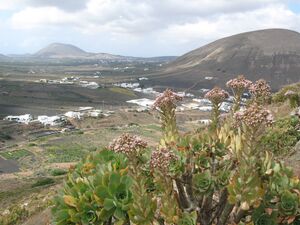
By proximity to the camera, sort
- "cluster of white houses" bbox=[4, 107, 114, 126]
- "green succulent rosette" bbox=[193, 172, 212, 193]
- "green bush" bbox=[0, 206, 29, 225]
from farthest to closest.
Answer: "cluster of white houses" bbox=[4, 107, 114, 126], "green bush" bbox=[0, 206, 29, 225], "green succulent rosette" bbox=[193, 172, 212, 193]

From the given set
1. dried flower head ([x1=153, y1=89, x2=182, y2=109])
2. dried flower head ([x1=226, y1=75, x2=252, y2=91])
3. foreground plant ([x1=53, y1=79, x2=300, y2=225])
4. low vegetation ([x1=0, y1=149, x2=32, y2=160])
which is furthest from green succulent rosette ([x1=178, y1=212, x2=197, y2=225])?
low vegetation ([x1=0, y1=149, x2=32, y2=160])

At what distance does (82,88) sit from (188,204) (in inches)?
6353

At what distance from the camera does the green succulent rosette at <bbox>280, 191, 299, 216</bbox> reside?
14.3 ft

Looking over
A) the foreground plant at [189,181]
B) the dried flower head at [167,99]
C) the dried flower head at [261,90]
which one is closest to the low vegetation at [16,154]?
the foreground plant at [189,181]

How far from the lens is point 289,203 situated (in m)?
4.36

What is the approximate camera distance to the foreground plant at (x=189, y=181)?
398 cm

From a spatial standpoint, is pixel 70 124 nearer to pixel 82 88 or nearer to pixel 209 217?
pixel 82 88

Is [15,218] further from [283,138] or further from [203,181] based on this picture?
[203,181]

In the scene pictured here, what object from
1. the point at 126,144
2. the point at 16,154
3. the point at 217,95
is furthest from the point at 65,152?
the point at 126,144

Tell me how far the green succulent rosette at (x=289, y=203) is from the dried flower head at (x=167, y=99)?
1.52 metres

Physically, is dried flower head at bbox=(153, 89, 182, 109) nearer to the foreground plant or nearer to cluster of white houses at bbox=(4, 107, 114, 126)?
the foreground plant

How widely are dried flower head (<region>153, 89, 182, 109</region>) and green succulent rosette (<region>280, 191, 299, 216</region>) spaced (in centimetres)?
152

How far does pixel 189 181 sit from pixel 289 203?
111 centimetres

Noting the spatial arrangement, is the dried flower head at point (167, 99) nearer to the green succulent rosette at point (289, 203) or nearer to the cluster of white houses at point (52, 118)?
the green succulent rosette at point (289, 203)
